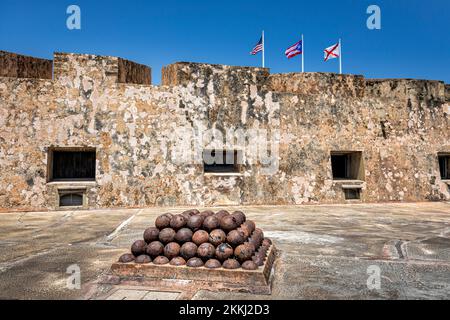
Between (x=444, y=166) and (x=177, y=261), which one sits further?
(x=444, y=166)

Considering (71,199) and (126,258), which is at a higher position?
(71,199)

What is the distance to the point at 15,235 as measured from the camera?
5.35 m

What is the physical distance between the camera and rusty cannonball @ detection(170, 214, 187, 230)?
3.52 metres

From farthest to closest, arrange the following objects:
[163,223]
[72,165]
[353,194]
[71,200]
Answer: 1. [353,194]
2. [72,165]
3. [71,200]
4. [163,223]

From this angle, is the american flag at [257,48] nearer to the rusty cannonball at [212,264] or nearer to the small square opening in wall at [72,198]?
the small square opening in wall at [72,198]

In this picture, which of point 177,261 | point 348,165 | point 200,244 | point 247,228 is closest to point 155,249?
point 177,261

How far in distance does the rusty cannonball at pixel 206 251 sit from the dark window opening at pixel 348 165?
317 inches

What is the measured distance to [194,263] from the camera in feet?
10.5

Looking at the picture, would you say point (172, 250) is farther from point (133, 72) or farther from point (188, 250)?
point (133, 72)

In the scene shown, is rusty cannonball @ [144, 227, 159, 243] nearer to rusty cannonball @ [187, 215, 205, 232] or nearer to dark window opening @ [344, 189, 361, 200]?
rusty cannonball @ [187, 215, 205, 232]

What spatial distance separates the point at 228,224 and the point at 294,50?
10.9 metres

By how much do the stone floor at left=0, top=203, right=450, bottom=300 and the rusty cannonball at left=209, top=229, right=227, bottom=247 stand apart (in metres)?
0.54

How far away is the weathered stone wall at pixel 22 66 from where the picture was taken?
8.72 m

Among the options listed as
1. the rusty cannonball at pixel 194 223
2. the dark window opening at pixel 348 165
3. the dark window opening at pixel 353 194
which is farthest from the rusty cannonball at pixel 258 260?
the dark window opening at pixel 348 165
